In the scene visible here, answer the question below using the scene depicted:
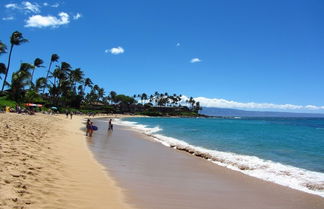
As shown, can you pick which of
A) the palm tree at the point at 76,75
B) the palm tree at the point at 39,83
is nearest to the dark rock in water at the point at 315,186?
the palm tree at the point at 39,83

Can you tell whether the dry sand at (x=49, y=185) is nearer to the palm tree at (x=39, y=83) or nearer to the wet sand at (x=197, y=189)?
the wet sand at (x=197, y=189)

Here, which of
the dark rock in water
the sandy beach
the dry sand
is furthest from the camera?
the dark rock in water

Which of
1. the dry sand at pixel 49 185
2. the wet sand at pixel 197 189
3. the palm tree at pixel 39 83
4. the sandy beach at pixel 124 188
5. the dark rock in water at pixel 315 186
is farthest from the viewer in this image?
the palm tree at pixel 39 83

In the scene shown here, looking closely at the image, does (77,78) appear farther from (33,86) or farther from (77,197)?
(77,197)

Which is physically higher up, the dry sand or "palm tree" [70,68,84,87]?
"palm tree" [70,68,84,87]

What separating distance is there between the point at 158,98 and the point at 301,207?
185 m

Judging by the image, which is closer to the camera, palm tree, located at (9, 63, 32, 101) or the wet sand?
the wet sand

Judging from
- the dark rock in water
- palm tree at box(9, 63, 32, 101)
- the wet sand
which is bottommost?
the wet sand

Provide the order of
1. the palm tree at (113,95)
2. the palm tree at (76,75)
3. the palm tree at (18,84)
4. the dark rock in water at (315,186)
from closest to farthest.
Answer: the dark rock in water at (315,186)
the palm tree at (18,84)
the palm tree at (76,75)
the palm tree at (113,95)

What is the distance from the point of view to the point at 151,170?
11.2 metres

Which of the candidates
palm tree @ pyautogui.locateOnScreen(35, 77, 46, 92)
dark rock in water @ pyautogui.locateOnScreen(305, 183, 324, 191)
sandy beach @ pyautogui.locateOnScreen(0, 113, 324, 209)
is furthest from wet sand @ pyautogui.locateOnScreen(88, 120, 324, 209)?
palm tree @ pyautogui.locateOnScreen(35, 77, 46, 92)

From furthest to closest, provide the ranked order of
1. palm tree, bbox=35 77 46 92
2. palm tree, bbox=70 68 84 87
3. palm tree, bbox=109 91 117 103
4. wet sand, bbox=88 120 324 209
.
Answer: palm tree, bbox=109 91 117 103
palm tree, bbox=70 68 84 87
palm tree, bbox=35 77 46 92
wet sand, bbox=88 120 324 209

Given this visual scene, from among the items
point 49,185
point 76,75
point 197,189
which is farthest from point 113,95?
point 49,185

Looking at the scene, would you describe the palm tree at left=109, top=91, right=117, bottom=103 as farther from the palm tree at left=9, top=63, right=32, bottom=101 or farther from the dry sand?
the dry sand
